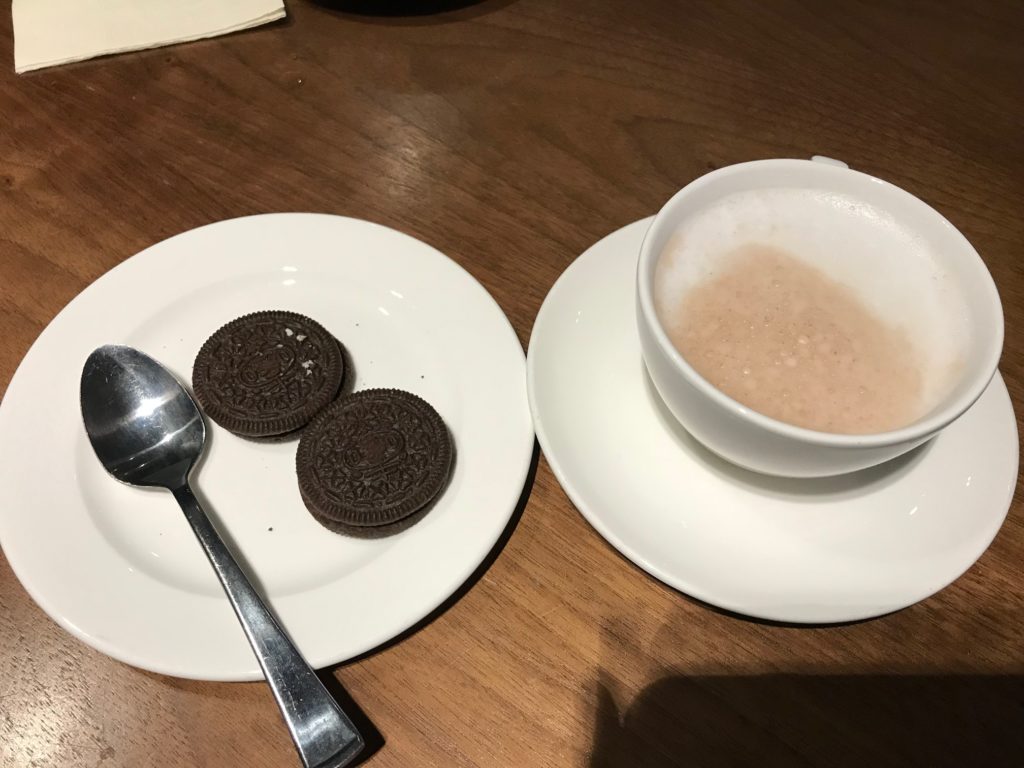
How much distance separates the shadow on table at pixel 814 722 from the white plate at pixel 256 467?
0.67 feet

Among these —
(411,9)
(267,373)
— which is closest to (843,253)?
(267,373)

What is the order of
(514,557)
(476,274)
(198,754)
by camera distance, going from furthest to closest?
(476,274), (514,557), (198,754)

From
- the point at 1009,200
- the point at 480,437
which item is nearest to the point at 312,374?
the point at 480,437

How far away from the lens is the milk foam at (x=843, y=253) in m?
0.67

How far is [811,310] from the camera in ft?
2.23

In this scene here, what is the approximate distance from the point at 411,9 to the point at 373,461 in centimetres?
84

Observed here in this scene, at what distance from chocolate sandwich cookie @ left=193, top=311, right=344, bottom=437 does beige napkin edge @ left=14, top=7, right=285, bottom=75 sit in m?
0.60

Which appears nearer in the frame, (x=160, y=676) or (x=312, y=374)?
(x=160, y=676)

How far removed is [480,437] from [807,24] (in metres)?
0.95

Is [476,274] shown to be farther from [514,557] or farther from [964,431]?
[964,431]

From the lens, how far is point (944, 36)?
47.1 inches

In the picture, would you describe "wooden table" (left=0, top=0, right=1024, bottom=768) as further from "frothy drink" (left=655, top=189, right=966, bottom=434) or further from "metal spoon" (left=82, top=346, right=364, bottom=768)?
"frothy drink" (left=655, top=189, right=966, bottom=434)

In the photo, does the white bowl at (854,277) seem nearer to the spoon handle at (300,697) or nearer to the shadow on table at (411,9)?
the spoon handle at (300,697)

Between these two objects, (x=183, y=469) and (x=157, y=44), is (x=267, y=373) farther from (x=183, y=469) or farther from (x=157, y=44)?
(x=157, y=44)
